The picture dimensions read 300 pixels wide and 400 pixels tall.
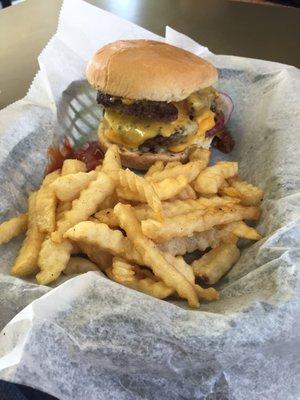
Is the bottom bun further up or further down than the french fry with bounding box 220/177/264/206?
further down

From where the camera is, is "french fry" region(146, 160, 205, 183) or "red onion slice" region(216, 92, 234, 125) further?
"red onion slice" region(216, 92, 234, 125)

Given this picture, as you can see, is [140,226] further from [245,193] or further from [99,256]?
[245,193]

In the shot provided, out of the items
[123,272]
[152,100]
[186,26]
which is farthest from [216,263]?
[186,26]

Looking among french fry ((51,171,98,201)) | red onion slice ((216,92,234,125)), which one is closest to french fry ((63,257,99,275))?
french fry ((51,171,98,201))

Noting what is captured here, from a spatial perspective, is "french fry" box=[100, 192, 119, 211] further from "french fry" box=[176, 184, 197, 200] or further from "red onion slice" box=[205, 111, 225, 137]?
"red onion slice" box=[205, 111, 225, 137]

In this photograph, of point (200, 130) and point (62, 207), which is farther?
point (200, 130)

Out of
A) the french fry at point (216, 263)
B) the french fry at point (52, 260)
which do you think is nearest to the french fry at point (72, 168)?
the french fry at point (52, 260)
